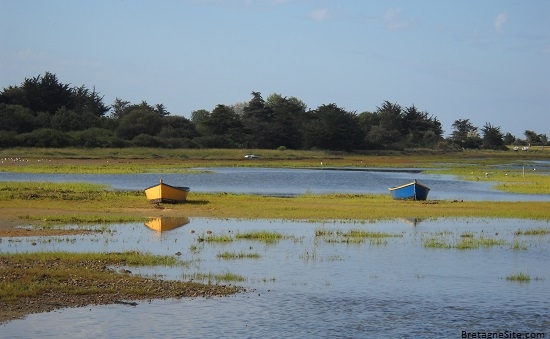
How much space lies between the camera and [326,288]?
1959 cm

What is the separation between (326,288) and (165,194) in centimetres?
1955

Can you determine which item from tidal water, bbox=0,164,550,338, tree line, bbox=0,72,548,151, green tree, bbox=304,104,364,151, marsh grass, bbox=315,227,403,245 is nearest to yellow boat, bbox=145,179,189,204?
tidal water, bbox=0,164,550,338

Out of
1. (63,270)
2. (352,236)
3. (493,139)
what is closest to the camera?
(63,270)

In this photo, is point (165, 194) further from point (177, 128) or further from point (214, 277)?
point (177, 128)

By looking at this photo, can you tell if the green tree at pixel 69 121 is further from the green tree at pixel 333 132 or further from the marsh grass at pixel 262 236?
the marsh grass at pixel 262 236

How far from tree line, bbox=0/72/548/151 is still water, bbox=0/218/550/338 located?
75011 millimetres

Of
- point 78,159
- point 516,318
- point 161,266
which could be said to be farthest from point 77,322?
point 78,159

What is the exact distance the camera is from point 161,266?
70.3 feet

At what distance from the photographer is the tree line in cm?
10331

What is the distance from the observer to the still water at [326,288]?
1580 centimetres

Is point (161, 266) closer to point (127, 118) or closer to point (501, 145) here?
point (127, 118)

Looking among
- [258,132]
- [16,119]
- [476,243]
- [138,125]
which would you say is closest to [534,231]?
[476,243]

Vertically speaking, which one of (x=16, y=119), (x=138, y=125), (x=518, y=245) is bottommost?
(x=518, y=245)

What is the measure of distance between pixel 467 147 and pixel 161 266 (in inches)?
5874
